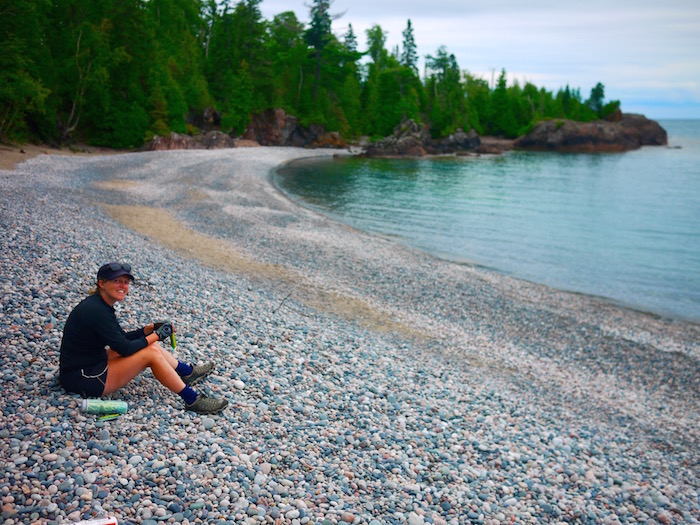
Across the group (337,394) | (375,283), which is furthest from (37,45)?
(337,394)

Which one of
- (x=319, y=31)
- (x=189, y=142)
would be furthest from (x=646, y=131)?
(x=189, y=142)

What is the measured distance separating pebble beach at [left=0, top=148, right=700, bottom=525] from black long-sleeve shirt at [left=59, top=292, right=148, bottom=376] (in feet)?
2.01

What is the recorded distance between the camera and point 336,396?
9656 millimetres

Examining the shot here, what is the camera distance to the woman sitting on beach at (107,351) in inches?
275

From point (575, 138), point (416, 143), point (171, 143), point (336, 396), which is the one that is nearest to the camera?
point (336, 396)

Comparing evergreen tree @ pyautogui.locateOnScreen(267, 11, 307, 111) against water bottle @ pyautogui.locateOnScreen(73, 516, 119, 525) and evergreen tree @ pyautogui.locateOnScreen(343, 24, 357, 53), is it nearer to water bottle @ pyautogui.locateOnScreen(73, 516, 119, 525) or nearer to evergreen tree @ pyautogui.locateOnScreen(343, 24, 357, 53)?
evergreen tree @ pyautogui.locateOnScreen(343, 24, 357, 53)

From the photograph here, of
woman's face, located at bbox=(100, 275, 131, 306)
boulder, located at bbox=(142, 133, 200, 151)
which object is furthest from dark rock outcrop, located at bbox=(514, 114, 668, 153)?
woman's face, located at bbox=(100, 275, 131, 306)

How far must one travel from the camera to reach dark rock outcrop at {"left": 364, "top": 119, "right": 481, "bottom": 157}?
9206 cm

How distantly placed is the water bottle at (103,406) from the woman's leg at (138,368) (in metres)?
0.35

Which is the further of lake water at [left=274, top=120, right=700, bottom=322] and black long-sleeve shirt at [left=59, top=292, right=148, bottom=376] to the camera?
lake water at [left=274, top=120, right=700, bottom=322]

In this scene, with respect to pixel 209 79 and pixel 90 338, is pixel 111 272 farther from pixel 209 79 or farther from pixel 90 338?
pixel 209 79

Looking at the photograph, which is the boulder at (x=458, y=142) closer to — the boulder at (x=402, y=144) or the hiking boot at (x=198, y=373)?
the boulder at (x=402, y=144)

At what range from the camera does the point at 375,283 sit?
20062 millimetres

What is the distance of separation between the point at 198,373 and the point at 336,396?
8.89 feet
